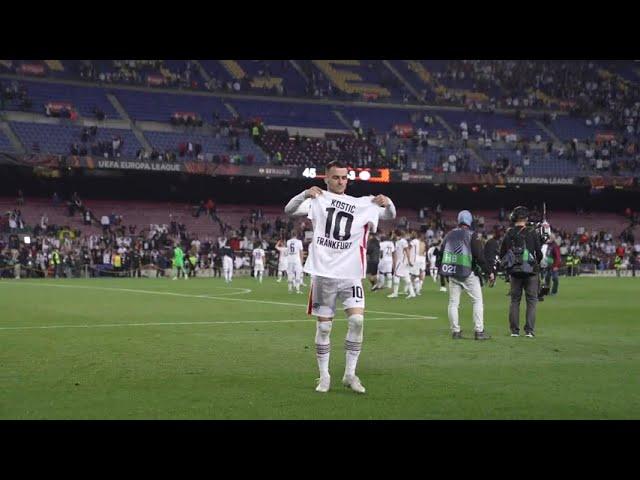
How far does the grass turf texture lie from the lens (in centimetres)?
874

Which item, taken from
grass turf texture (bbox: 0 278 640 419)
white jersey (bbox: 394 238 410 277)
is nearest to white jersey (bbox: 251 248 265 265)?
white jersey (bbox: 394 238 410 277)

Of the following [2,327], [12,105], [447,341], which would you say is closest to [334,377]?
[447,341]

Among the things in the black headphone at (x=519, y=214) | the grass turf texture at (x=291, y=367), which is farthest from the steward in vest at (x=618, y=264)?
the black headphone at (x=519, y=214)

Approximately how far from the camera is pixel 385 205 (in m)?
10.5

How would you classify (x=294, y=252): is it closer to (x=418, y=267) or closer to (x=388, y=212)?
(x=418, y=267)

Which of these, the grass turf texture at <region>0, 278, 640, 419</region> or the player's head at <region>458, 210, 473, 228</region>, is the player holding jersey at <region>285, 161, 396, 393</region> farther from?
the player's head at <region>458, 210, 473, 228</region>

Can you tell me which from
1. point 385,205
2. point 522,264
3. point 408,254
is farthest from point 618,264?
point 385,205

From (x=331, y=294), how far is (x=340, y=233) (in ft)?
2.28

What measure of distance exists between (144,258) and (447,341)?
38684 mm

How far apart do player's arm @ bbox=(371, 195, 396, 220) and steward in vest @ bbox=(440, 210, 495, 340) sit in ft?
18.7

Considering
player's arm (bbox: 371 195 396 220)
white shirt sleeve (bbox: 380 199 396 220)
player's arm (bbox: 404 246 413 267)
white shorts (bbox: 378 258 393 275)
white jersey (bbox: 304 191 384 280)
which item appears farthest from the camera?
white shorts (bbox: 378 258 393 275)

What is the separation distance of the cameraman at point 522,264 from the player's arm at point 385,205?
260 inches

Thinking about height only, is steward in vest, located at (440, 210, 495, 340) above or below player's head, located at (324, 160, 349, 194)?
below

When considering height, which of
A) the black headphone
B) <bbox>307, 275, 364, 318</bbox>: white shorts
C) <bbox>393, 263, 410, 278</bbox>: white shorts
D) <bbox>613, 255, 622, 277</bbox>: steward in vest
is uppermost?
<bbox>613, 255, 622, 277</bbox>: steward in vest
